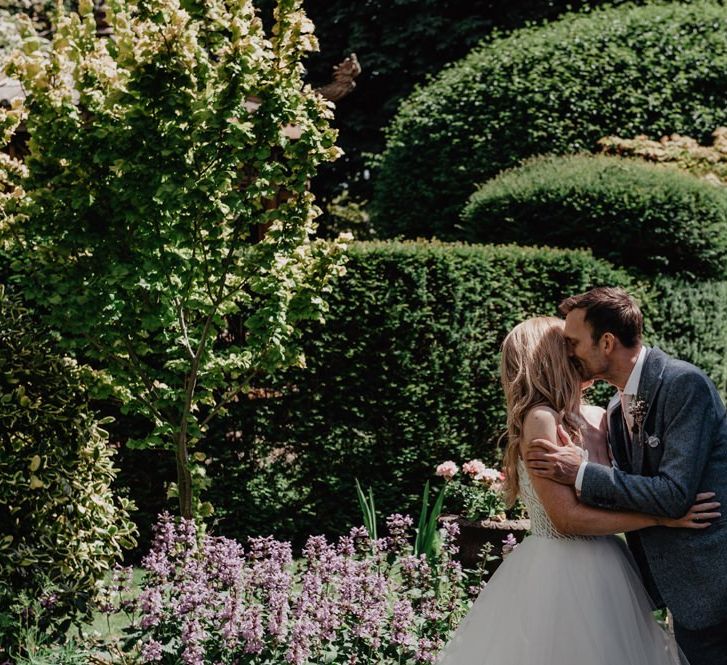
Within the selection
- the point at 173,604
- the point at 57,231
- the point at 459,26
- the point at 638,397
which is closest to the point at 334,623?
the point at 173,604

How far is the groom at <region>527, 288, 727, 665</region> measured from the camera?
306 cm

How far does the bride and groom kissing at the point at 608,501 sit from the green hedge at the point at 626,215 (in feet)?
19.6

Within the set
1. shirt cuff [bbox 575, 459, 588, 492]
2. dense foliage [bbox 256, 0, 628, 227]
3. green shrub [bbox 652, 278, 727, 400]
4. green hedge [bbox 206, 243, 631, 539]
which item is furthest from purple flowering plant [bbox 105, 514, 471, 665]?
dense foliage [bbox 256, 0, 628, 227]

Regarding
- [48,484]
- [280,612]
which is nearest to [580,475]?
[280,612]

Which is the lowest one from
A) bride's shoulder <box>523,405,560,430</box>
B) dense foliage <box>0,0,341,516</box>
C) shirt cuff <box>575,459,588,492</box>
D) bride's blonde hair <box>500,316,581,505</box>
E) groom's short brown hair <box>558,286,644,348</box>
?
shirt cuff <box>575,459,588,492</box>

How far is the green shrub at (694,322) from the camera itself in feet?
29.8

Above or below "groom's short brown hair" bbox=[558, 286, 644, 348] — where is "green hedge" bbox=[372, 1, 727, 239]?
above

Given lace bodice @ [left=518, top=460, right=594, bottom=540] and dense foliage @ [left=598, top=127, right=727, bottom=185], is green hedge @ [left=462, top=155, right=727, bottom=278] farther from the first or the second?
lace bodice @ [left=518, top=460, right=594, bottom=540]

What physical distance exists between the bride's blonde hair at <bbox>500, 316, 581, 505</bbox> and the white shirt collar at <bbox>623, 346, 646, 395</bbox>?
0.17m

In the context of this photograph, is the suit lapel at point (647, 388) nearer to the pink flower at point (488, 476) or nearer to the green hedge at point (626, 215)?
the pink flower at point (488, 476)

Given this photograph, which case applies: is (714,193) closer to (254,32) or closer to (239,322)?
(239,322)

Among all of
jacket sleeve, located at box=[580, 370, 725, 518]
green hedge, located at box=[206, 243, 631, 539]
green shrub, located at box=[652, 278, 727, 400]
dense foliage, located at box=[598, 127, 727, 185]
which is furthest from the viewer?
dense foliage, located at box=[598, 127, 727, 185]

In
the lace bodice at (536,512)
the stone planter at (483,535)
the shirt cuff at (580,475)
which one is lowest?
the stone planter at (483,535)

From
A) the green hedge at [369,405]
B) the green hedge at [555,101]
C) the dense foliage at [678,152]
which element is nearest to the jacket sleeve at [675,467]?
the green hedge at [369,405]
